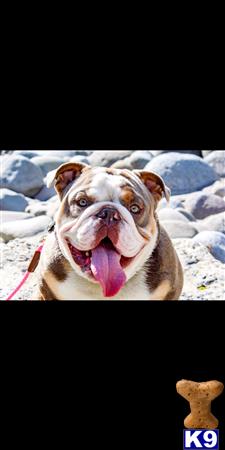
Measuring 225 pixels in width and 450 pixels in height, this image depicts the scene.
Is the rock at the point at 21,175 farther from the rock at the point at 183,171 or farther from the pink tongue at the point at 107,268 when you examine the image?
the pink tongue at the point at 107,268

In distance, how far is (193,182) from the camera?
3.79 metres

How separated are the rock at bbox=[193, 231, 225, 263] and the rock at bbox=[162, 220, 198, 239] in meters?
0.04

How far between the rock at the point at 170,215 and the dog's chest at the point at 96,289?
375 millimetres

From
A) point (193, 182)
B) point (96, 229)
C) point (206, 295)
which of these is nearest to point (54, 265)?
point (96, 229)

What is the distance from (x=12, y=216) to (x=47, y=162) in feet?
0.90

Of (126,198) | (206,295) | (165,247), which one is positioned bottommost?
(206,295)

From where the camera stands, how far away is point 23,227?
3.68 meters

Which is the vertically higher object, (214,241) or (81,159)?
(81,159)

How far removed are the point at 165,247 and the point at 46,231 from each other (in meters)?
0.61

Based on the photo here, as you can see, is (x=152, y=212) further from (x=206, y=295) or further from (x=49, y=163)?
(x=49, y=163)

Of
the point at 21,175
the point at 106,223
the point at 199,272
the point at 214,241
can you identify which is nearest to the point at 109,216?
the point at 106,223

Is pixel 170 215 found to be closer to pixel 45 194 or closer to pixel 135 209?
pixel 135 209
